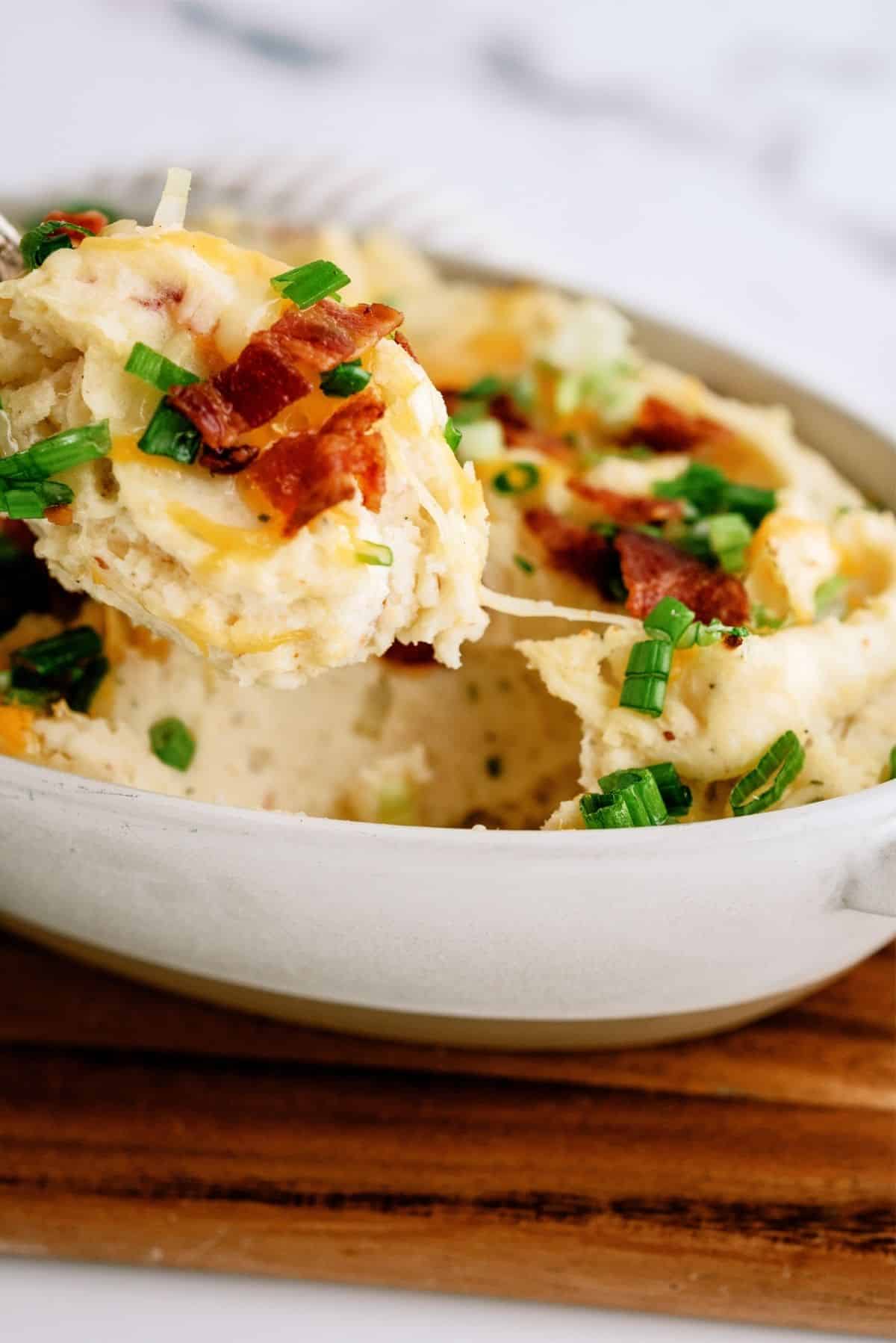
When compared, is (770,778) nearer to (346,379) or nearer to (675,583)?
(675,583)

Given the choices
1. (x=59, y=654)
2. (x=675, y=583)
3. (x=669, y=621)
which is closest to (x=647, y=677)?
(x=669, y=621)

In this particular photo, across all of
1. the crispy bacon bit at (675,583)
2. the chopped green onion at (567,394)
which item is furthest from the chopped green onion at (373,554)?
the chopped green onion at (567,394)

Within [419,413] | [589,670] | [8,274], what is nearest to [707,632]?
[589,670]

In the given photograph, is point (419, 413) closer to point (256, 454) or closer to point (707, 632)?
point (256, 454)

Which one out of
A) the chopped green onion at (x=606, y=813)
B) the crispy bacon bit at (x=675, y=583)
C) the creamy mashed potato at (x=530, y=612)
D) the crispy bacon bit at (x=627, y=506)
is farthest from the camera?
the crispy bacon bit at (x=627, y=506)

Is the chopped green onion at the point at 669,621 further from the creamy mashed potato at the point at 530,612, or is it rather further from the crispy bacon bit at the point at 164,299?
the crispy bacon bit at the point at 164,299

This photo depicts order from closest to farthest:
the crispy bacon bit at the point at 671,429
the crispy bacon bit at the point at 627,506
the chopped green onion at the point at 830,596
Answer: the chopped green onion at the point at 830,596
the crispy bacon bit at the point at 627,506
the crispy bacon bit at the point at 671,429
